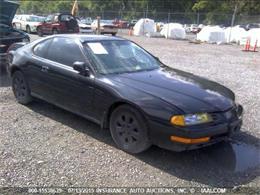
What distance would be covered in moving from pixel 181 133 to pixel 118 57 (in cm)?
185

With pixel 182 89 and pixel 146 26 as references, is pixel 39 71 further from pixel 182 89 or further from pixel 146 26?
pixel 146 26

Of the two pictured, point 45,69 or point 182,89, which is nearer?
point 182,89

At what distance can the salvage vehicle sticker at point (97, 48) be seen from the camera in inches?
213

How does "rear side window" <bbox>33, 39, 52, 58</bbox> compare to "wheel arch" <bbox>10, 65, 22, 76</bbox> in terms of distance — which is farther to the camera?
"wheel arch" <bbox>10, 65, 22, 76</bbox>

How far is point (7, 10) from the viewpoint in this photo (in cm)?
1062

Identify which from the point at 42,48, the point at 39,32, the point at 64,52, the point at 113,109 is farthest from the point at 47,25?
the point at 113,109

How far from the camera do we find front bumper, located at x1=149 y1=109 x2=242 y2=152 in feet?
13.7

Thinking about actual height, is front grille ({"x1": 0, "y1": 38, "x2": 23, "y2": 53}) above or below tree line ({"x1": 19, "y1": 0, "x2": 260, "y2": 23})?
above

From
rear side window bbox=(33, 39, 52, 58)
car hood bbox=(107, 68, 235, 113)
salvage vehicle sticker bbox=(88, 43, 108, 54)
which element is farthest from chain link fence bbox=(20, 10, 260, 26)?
car hood bbox=(107, 68, 235, 113)

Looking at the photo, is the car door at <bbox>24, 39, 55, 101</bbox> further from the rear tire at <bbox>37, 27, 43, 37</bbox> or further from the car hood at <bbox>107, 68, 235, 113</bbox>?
the rear tire at <bbox>37, 27, 43, 37</bbox>

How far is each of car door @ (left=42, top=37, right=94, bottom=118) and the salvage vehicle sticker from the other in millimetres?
178

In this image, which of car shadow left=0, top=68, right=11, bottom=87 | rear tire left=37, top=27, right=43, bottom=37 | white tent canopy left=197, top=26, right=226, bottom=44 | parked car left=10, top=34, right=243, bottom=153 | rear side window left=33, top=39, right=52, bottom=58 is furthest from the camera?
white tent canopy left=197, top=26, right=226, bottom=44

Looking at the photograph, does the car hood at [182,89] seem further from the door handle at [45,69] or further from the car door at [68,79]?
the door handle at [45,69]

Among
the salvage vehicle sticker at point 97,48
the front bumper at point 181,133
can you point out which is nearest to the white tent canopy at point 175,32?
the salvage vehicle sticker at point 97,48
